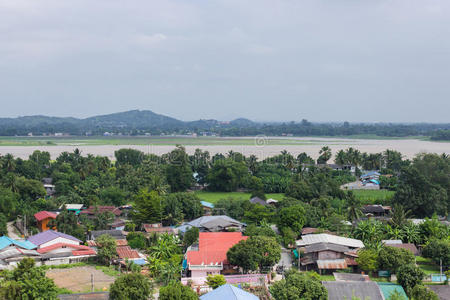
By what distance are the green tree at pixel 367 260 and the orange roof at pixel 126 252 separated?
32.3ft

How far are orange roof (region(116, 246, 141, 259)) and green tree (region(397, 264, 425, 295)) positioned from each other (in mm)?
11330

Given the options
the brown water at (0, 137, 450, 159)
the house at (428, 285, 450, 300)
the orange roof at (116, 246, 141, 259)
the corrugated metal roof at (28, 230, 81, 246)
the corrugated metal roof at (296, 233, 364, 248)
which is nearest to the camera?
the house at (428, 285, 450, 300)

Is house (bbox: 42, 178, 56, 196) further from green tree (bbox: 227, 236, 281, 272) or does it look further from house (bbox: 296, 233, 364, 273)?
house (bbox: 296, 233, 364, 273)

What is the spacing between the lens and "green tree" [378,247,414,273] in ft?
60.4

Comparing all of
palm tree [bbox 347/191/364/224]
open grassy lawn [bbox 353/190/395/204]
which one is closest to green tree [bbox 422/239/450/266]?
palm tree [bbox 347/191/364/224]

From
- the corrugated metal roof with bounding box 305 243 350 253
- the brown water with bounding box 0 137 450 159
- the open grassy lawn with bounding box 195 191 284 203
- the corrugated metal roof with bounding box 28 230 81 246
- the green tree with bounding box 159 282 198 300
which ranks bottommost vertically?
the open grassy lawn with bounding box 195 191 284 203

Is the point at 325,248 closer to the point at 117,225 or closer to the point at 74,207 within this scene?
the point at 117,225

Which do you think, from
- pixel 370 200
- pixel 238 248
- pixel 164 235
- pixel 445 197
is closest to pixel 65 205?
pixel 164 235

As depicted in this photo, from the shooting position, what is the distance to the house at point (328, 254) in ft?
64.7

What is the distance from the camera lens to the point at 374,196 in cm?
3656

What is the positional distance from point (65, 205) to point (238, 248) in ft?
53.3

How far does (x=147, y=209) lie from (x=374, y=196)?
1914 centimetres

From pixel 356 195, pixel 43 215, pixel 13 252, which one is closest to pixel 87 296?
pixel 13 252

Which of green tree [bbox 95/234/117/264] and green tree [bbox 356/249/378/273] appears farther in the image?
green tree [bbox 95/234/117/264]
